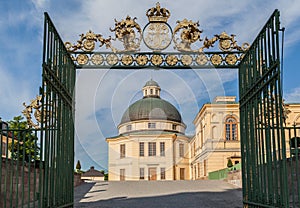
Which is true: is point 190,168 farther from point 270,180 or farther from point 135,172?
point 270,180

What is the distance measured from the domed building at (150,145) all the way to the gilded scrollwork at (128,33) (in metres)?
39.3

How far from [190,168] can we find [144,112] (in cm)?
860

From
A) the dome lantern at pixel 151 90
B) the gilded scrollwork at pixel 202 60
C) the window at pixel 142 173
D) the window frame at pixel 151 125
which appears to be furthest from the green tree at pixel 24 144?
the dome lantern at pixel 151 90

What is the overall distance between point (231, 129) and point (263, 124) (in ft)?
100.0

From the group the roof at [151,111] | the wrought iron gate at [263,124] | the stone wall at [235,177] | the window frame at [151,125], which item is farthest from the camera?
the roof at [151,111]

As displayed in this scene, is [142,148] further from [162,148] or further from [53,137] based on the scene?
[53,137]

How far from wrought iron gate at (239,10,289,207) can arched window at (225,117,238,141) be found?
93.3 feet

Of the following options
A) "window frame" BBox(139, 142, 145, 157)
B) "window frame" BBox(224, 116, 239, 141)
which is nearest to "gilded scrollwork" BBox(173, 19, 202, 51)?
"window frame" BBox(224, 116, 239, 141)

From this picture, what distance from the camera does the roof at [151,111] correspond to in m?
49.8

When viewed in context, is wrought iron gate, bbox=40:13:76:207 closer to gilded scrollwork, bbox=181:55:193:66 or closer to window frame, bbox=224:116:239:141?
gilded scrollwork, bbox=181:55:193:66

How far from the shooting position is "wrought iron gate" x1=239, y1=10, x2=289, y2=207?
19.1 feet

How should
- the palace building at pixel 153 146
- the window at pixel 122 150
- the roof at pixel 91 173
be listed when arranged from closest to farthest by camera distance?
A: the roof at pixel 91 173 → the palace building at pixel 153 146 → the window at pixel 122 150

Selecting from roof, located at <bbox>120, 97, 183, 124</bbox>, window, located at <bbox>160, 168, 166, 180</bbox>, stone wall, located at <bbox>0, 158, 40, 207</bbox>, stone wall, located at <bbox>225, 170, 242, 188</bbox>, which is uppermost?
roof, located at <bbox>120, 97, 183, 124</bbox>

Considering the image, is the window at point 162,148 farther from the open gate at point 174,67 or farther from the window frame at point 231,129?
the open gate at point 174,67
